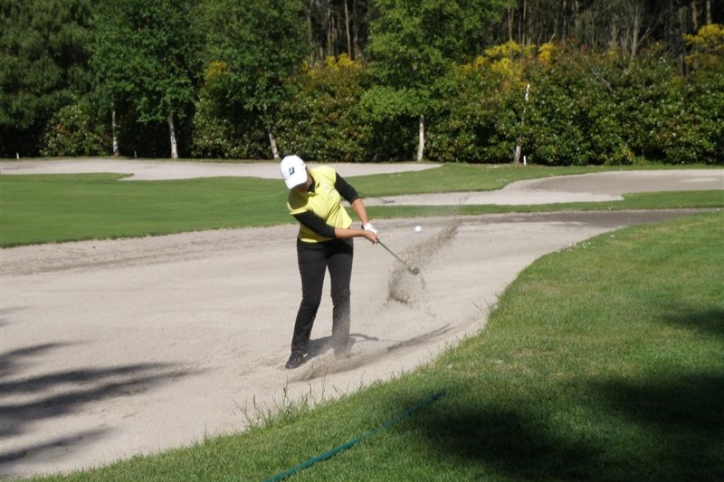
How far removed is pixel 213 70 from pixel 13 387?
141 ft

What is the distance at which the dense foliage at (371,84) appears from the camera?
118 ft

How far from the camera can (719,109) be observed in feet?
109

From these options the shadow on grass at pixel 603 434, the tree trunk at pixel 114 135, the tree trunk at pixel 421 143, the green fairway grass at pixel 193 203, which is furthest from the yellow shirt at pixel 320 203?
the tree trunk at pixel 114 135

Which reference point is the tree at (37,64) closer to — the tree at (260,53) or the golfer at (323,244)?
the tree at (260,53)

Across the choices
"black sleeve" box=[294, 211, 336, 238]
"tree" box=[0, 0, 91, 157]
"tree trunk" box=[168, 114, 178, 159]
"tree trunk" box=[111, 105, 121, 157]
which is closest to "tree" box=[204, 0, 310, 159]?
"tree trunk" box=[168, 114, 178, 159]

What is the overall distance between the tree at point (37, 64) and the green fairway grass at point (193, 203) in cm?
2105

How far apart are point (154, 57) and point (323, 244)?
4648 cm

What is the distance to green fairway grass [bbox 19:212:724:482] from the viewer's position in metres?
5.63

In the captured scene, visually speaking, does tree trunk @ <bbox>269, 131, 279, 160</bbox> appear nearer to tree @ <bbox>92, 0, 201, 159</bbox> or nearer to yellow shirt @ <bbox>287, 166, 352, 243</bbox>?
tree @ <bbox>92, 0, 201, 159</bbox>

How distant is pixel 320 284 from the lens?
1035 cm

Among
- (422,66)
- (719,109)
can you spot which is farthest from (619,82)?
(422,66)

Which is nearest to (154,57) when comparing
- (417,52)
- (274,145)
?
(274,145)

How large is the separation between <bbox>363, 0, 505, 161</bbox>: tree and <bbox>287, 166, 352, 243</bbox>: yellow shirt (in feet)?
103

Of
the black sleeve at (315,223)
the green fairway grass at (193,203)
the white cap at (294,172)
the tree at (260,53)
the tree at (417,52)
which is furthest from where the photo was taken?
the tree at (260,53)
